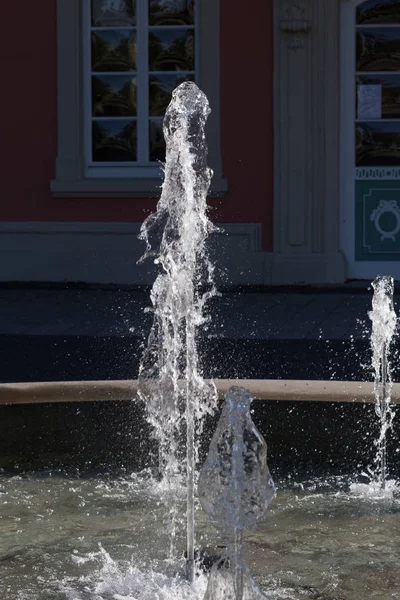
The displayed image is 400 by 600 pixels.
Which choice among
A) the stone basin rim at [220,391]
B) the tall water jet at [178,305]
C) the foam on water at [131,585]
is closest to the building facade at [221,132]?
the tall water jet at [178,305]

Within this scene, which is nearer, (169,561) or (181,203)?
(169,561)

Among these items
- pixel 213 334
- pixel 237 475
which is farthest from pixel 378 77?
pixel 237 475

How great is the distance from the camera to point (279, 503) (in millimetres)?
5391

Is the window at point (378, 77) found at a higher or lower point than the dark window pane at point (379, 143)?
higher

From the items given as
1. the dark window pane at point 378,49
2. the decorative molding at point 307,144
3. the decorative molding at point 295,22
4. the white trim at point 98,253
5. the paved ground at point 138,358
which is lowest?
the paved ground at point 138,358

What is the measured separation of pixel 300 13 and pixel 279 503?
775 cm

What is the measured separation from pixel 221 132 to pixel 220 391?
7310 mm

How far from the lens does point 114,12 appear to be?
13094 mm

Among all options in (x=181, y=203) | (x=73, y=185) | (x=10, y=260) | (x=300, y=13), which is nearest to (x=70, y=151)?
(x=73, y=185)

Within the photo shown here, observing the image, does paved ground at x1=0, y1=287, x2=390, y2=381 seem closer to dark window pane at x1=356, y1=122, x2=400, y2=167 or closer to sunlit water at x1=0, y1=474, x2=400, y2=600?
dark window pane at x1=356, y1=122, x2=400, y2=167

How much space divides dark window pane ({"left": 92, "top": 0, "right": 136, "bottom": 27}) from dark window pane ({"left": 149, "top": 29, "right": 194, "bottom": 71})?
26 cm

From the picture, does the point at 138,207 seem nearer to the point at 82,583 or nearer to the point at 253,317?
the point at 253,317

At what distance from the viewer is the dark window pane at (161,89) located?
13.1 meters

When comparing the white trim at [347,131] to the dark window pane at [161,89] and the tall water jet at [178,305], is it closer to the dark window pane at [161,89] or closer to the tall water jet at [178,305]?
the dark window pane at [161,89]
